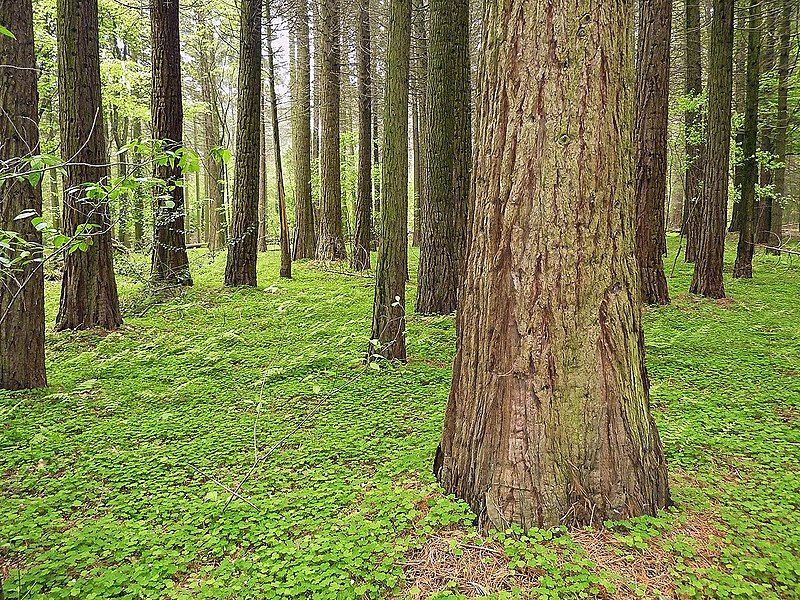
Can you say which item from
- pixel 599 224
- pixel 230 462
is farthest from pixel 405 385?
pixel 599 224

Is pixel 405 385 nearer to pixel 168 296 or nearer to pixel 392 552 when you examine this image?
pixel 392 552

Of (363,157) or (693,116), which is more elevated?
(693,116)

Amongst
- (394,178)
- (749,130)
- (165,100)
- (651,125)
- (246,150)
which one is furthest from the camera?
(749,130)

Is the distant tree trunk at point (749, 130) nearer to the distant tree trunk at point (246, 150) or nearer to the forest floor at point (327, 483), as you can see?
the forest floor at point (327, 483)

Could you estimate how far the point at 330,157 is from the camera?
46.0ft

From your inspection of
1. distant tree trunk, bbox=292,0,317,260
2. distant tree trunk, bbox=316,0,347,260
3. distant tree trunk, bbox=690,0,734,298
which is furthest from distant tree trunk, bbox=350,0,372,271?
distant tree trunk, bbox=690,0,734,298

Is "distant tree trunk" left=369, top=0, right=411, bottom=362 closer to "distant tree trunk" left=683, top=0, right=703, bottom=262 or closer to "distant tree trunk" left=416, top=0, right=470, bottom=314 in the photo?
"distant tree trunk" left=416, top=0, right=470, bottom=314

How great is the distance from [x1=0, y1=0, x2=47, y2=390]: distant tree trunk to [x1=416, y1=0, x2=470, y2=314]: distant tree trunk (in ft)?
15.0

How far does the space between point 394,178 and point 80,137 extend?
4401 mm

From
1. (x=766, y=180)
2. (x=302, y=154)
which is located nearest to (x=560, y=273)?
(x=302, y=154)

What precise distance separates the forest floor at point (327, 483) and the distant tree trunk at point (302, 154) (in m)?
8.83

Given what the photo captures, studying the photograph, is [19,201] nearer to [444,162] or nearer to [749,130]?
[444,162]

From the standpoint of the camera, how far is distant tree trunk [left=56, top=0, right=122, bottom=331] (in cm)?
666

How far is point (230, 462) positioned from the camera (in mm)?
3910
